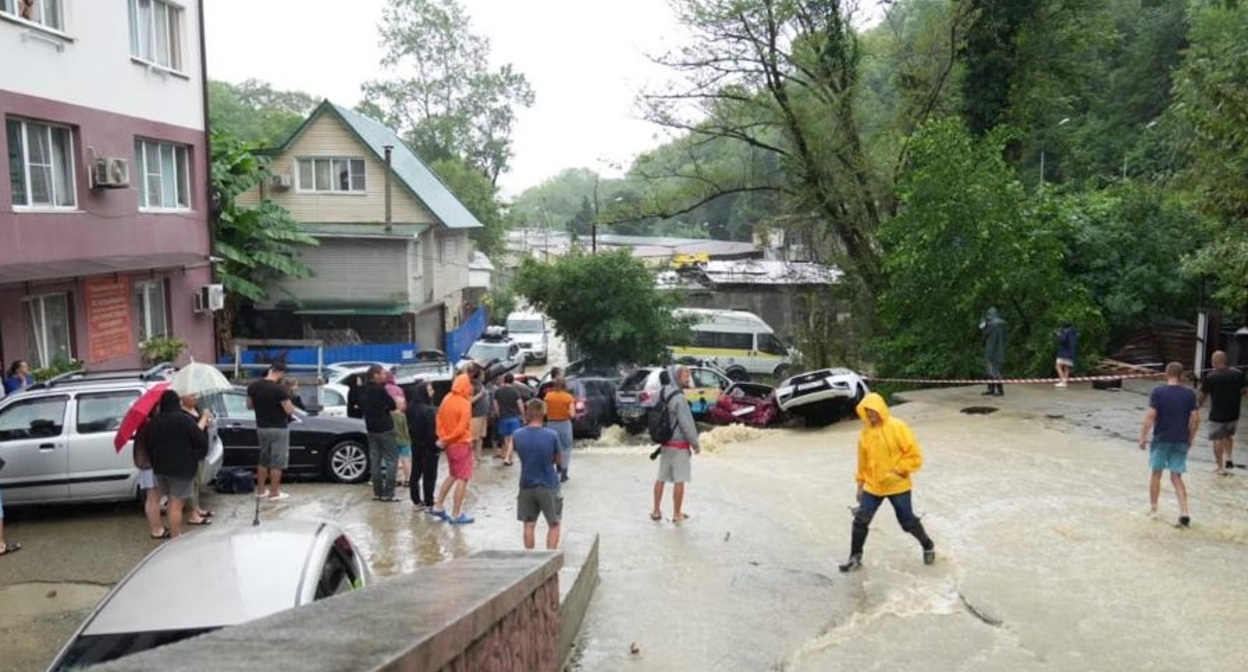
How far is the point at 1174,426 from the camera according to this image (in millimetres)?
10320

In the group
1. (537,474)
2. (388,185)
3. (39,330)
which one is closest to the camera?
(537,474)

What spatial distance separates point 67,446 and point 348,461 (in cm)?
364

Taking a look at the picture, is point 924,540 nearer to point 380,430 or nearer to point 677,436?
point 677,436

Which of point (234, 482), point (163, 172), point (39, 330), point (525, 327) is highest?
point (163, 172)

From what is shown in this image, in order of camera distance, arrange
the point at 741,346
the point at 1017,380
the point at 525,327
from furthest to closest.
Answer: the point at 525,327, the point at 741,346, the point at 1017,380

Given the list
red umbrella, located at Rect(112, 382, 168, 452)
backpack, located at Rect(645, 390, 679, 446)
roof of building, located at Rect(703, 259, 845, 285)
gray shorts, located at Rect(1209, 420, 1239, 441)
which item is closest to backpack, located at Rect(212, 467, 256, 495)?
red umbrella, located at Rect(112, 382, 168, 452)

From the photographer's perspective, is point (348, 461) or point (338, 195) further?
point (338, 195)

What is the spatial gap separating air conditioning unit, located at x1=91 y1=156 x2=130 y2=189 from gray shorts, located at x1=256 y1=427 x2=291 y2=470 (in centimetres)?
776

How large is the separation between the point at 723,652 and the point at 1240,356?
1516 centimetres

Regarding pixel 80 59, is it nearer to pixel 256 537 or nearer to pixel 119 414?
pixel 119 414

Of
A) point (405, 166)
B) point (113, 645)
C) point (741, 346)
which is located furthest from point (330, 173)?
point (113, 645)

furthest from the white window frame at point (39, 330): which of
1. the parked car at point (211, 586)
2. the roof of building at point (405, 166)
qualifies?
the roof of building at point (405, 166)

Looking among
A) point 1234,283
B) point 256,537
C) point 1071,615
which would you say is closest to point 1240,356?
point 1234,283

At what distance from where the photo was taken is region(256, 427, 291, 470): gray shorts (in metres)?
11.8
